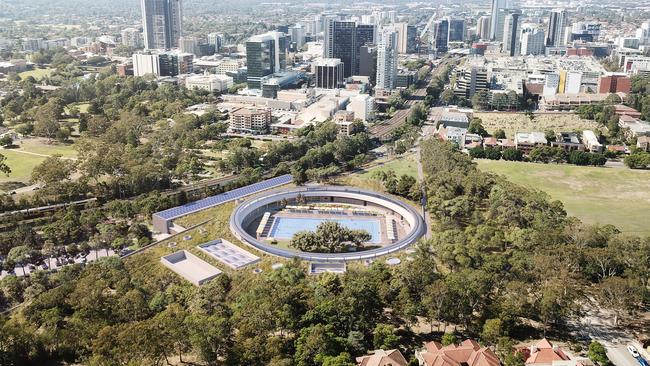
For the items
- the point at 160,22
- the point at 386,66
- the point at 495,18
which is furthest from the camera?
the point at 495,18

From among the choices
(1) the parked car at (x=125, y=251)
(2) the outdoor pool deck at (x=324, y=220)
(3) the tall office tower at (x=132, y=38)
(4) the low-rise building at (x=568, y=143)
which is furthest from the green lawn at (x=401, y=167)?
(3) the tall office tower at (x=132, y=38)

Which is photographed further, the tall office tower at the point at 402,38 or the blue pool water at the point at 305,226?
the tall office tower at the point at 402,38

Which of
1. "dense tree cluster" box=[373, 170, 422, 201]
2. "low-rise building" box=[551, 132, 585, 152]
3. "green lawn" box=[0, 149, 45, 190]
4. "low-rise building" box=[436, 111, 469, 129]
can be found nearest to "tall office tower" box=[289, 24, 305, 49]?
"low-rise building" box=[436, 111, 469, 129]

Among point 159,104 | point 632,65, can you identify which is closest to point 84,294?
point 159,104

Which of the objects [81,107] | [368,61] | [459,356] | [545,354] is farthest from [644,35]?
[459,356]

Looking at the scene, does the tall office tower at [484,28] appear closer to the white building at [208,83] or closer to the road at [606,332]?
the white building at [208,83]

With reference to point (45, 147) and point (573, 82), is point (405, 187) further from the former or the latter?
point (573, 82)
